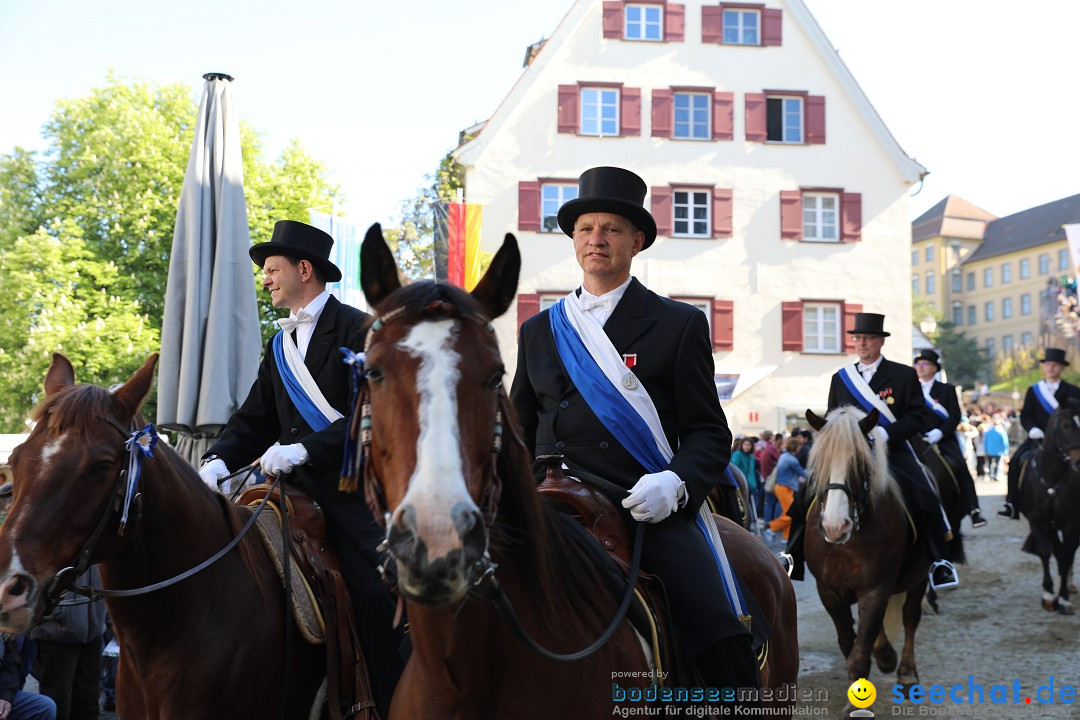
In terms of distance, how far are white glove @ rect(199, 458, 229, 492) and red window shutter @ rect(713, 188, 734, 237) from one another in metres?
26.7

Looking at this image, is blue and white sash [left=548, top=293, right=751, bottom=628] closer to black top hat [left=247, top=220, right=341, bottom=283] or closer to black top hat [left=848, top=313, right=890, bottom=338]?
black top hat [left=247, top=220, right=341, bottom=283]

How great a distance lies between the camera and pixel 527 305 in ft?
91.8

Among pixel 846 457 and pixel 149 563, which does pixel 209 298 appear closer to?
pixel 149 563

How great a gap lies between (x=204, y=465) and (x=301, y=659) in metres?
1.18

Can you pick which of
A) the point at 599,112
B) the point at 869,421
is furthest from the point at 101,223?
the point at 869,421

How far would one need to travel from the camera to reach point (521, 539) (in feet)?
8.82

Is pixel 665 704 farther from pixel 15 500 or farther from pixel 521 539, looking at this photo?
pixel 15 500

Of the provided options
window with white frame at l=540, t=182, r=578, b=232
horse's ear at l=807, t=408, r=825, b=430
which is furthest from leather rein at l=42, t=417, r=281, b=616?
window with white frame at l=540, t=182, r=578, b=232

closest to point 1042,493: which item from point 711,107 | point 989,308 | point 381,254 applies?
point 381,254

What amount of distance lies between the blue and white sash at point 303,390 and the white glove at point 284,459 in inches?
12.0

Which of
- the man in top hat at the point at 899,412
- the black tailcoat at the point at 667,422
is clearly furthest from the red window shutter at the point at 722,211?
the black tailcoat at the point at 667,422

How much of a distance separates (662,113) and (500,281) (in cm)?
2861

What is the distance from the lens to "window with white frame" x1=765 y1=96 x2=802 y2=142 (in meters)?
30.8

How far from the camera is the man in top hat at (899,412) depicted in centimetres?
836
